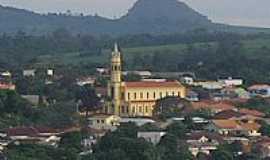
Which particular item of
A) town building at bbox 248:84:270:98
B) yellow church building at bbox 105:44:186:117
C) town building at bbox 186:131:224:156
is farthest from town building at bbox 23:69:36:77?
town building at bbox 186:131:224:156

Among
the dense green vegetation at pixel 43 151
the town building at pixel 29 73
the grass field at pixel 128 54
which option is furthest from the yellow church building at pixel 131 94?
the grass field at pixel 128 54

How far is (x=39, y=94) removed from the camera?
202ft

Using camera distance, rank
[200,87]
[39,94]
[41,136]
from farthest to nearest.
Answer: [200,87], [39,94], [41,136]

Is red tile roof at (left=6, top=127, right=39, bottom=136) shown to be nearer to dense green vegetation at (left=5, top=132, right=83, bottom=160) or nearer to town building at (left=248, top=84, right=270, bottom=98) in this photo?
dense green vegetation at (left=5, top=132, right=83, bottom=160)

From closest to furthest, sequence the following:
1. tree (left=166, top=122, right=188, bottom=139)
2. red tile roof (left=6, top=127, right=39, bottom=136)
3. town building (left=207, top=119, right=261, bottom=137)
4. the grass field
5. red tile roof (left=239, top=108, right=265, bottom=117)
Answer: red tile roof (left=6, top=127, right=39, bottom=136), tree (left=166, top=122, right=188, bottom=139), town building (left=207, top=119, right=261, bottom=137), red tile roof (left=239, top=108, right=265, bottom=117), the grass field

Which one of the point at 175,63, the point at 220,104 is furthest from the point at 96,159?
the point at 175,63

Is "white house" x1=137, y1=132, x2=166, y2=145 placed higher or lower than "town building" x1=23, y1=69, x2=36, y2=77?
higher

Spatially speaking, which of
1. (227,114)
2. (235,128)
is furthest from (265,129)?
(227,114)

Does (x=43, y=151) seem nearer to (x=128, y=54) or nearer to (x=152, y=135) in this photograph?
(x=152, y=135)

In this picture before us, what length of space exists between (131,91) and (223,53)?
3395 centimetres

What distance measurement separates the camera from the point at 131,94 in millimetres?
60781

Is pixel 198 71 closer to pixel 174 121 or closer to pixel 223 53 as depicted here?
pixel 223 53

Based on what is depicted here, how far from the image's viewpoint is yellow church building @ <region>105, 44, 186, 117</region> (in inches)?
2338

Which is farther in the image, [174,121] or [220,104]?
[220,104]
